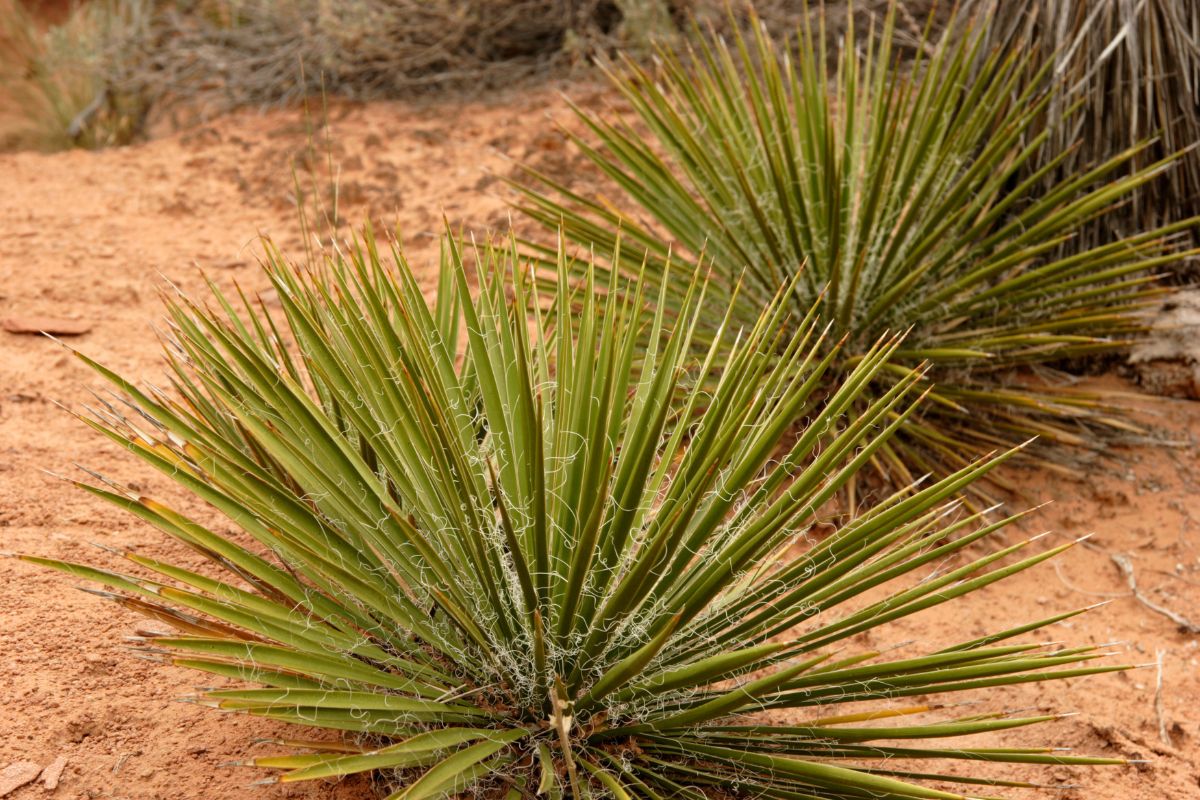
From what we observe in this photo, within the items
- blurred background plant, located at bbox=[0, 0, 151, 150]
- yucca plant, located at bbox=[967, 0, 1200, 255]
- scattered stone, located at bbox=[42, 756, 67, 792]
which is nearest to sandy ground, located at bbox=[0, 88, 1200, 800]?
scattered stone, located at bbox=[42, 756, 67, 792]

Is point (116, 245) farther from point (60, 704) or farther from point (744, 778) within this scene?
point (744, 778)

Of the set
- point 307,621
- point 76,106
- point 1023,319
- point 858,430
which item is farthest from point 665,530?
point 76,106

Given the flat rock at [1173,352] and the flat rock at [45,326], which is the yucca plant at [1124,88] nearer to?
the flat rock at [1173,352]

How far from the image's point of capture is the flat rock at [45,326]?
405cm

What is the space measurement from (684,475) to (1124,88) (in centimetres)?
278

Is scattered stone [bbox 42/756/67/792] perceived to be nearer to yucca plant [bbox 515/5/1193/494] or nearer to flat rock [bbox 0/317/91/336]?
yucca plant [bbox 515/5/1193/494]

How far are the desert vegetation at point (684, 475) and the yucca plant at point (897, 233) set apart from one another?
18 mm

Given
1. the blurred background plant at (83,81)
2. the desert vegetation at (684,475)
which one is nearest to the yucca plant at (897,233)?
the desert vegetation at (684,475)

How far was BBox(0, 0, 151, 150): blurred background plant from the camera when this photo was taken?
6496 millimetres

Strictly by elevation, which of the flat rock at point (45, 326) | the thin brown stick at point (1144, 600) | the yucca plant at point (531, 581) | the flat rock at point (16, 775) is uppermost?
the yucca plant at point (531, 581)

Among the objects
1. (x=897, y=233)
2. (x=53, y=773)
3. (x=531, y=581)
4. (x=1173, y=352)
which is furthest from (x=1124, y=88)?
(x=53, y=773)

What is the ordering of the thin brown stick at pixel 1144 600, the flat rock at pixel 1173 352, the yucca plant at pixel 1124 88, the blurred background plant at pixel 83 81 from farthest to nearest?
the blurred background plant at pixel 83 81 < the flat rock at pixel 1173 352 < the yucca plant at pixel 1124 88 < the thin brown stick at pixel 1144 600

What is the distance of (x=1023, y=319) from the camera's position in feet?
11.8

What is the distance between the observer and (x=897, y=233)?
337 centimetres
